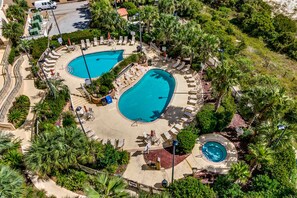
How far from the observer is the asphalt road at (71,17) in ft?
151

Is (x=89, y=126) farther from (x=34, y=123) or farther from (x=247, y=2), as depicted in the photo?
(x=247, y=2)

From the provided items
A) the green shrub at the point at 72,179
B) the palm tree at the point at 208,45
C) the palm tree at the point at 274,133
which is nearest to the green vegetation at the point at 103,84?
the green shrub at the point at 72,179

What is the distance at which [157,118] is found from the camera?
29.8 metres

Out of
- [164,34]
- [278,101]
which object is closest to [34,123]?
[164,34]

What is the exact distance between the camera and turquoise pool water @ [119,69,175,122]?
100 feet

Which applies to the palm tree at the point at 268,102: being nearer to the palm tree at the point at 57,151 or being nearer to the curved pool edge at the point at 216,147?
the curved pool edge at the point at 216,147

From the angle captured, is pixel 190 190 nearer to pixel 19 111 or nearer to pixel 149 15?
pixel 19 111

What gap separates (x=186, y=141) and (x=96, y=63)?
21.1 metres

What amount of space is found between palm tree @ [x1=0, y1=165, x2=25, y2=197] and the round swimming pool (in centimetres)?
1764

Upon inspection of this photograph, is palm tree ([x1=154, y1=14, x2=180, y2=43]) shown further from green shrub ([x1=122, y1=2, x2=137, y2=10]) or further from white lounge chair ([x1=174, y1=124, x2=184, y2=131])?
white lounge chair ([x1=174, y1=124, x2=184, y2=131])

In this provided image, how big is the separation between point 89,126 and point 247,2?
1999 inches

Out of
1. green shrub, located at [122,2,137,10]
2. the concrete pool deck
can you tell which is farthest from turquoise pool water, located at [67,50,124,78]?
green shrub, located at [122,2,137,10]

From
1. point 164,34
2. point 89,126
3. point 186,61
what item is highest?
point 164,34

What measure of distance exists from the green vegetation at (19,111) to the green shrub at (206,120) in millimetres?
20928
